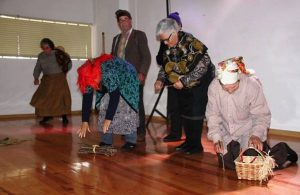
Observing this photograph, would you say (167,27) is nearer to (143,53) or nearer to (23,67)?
(143,53)

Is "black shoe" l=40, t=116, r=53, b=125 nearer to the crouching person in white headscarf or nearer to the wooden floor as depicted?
the wooden floor

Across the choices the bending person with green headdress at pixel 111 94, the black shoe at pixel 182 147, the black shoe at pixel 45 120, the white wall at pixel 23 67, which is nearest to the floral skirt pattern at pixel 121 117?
the bending person with green headdress at pixel 111 94

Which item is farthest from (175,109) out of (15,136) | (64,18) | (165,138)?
(64,18)

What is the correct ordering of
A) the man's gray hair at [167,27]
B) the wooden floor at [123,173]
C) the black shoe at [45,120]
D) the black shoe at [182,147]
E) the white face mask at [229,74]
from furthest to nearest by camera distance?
the black shoe at [45,120] → the black shoe at [182,147] → the man's gray hair at [167,27] → the white face mask at [229,74] → the wooden floor at [123,173]

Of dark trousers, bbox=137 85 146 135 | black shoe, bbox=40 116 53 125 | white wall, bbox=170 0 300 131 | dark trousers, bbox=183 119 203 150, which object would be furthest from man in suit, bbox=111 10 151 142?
black shoe, bbox=40 116 53 125

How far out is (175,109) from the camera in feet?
12.6

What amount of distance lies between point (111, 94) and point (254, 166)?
1.32m

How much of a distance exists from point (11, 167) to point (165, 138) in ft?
5.70

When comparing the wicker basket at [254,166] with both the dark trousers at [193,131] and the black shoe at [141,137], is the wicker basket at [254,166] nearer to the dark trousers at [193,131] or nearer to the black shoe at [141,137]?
the dark trousers at [193,131]

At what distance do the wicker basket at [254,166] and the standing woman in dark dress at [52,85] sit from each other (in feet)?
12.8

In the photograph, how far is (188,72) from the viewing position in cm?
324

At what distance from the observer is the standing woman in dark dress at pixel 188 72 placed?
321 cm

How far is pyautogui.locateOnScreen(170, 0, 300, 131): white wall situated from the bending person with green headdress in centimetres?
204

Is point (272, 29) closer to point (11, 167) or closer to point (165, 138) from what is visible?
point (165, 138)
